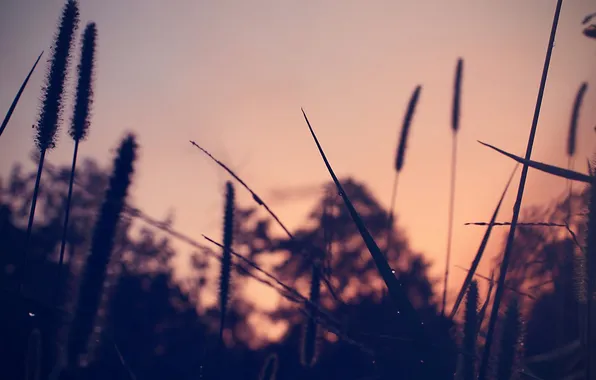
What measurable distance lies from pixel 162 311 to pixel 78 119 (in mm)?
1510

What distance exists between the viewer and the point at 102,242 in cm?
129

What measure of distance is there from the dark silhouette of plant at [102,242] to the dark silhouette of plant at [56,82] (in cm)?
50

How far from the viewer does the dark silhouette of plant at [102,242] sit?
126cm

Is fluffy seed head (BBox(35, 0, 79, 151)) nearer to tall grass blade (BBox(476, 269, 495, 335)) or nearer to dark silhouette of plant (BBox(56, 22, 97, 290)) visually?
dark silhouette of plant (BBox(56, 22, 97, 290))

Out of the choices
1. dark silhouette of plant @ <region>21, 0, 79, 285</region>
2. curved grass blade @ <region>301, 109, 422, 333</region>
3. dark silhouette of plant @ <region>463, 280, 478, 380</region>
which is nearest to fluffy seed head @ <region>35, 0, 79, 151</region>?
dark silhouette of plant @ <region>21, 0, 79, 285</region>

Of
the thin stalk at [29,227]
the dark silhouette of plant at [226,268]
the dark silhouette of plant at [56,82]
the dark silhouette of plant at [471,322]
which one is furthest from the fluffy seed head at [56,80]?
the dark silhouette of plant at [471,322]

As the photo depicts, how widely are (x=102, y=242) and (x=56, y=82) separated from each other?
2.61ft

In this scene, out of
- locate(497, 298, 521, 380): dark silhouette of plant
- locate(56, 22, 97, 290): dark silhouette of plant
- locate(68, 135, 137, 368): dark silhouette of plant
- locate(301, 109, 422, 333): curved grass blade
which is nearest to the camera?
locate(301, 109, 422, 333): curved grass blade

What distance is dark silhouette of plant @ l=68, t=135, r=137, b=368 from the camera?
1.26 m

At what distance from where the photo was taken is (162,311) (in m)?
3.21

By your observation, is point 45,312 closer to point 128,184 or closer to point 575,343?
point 128,184

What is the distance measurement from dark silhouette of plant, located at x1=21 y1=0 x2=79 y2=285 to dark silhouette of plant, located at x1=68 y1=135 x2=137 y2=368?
0.50 meters

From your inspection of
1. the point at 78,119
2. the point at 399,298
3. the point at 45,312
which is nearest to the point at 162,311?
the point at 78,119

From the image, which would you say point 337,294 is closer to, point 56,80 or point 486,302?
point 486,302
